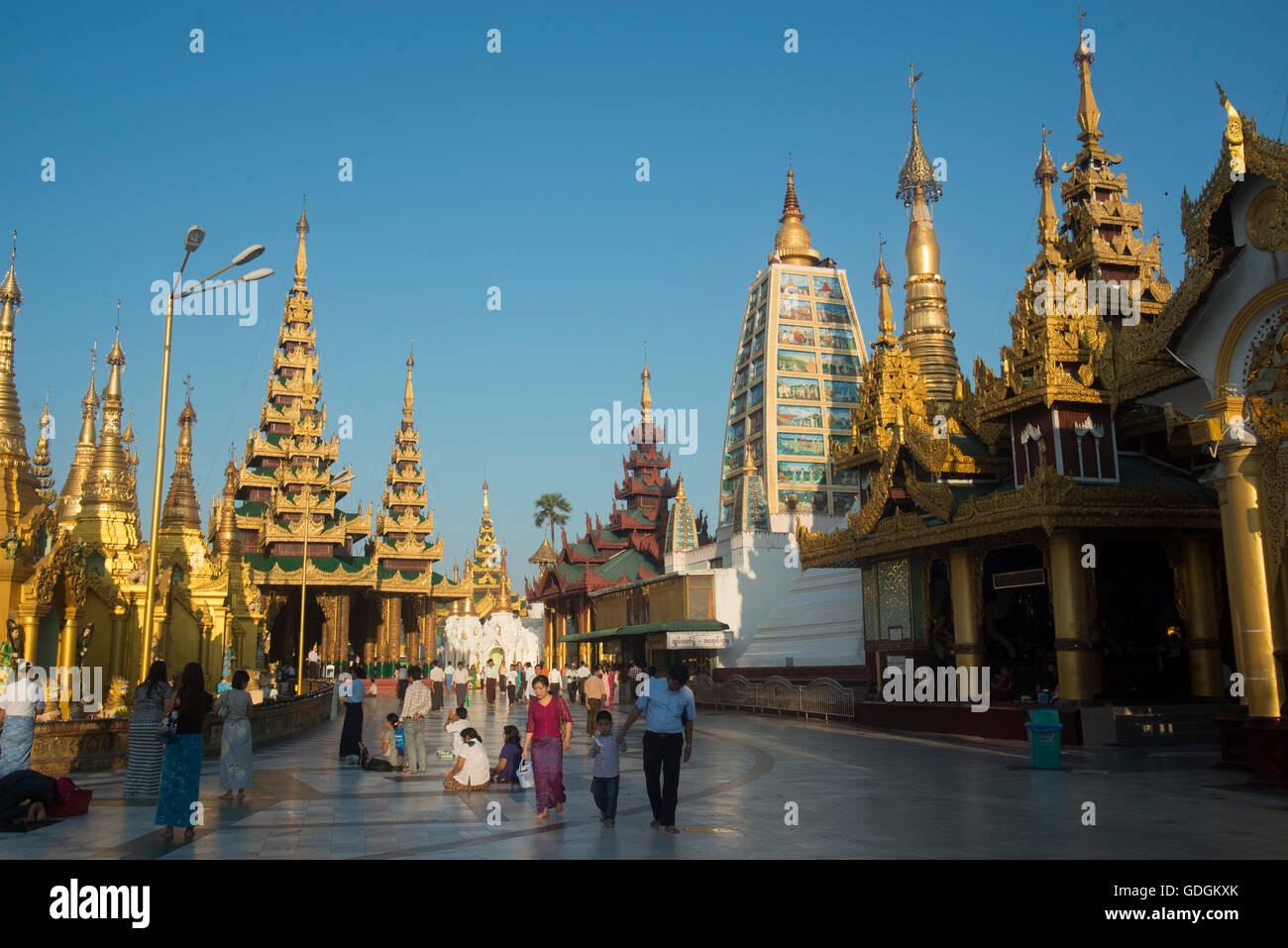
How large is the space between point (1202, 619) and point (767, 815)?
13.6 m

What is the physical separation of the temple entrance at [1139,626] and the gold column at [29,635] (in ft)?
69.8

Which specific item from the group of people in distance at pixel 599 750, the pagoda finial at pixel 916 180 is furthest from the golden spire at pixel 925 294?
the group of people in distance at pixel 599 750

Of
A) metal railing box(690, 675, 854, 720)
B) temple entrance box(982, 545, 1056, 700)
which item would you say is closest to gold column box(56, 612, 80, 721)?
metal railing box(690, 675, 854, 720)

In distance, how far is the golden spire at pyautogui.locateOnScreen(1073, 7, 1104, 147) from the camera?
26531 millimetres

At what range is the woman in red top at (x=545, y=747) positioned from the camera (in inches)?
465

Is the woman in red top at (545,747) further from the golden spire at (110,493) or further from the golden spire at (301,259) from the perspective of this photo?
the golden spire at (301,259)

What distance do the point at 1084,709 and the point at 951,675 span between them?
5165 mm

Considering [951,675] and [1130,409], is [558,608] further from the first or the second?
[1130,409]

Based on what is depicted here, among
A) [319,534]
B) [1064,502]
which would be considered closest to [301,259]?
[319,534]

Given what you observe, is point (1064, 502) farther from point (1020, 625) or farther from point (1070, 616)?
point (1020, 625)

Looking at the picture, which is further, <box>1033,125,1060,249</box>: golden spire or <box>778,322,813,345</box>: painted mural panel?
<box>778,322,813,345</box>: painted mural panel

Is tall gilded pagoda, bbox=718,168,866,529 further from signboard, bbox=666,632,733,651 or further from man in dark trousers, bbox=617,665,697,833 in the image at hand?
man in dark trousers, bbox=617,665,697,833

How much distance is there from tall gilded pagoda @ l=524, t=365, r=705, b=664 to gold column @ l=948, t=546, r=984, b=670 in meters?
35.0
